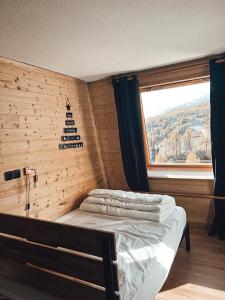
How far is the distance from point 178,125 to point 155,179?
0.83 metres

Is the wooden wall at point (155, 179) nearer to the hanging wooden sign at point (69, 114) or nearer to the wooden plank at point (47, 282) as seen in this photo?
the hanging wooden sign at point (69, 114)

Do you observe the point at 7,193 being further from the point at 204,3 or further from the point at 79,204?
the point at 204,3

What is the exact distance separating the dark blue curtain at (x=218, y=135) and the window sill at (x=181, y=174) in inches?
7.8

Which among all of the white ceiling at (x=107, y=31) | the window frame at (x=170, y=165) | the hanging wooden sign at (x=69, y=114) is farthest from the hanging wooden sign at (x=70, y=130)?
the window frame at (x=170, y=165)

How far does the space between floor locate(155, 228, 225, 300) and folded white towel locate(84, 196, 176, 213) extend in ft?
1.89

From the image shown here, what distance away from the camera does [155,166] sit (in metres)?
3.54

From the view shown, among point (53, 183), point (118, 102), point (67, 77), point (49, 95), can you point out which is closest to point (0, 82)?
point (49, 95)

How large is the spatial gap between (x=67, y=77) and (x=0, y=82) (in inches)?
41.1

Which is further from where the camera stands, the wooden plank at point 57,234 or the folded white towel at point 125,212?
the folded white towel at point 125,212

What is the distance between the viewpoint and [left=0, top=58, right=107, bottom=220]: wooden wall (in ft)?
7.72

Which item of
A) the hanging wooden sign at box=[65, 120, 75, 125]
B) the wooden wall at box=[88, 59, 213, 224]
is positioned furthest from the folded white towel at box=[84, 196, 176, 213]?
the hanging wooden sign at box=[65, 120, 75, 125]

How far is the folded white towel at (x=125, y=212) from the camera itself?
243 cm

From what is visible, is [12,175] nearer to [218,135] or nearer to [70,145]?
[70,145]

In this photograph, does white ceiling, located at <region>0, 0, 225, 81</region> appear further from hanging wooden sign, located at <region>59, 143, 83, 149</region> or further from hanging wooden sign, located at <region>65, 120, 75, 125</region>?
hanging wooden sign, located at <region>59, 143, 83, 149</region>
